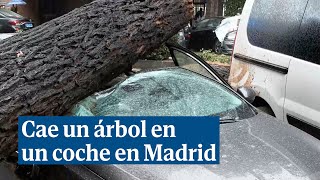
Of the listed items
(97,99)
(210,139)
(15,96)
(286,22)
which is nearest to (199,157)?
(210,139)

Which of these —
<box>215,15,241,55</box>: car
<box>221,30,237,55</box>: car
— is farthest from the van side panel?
<box>221,30,237,55</box>: car

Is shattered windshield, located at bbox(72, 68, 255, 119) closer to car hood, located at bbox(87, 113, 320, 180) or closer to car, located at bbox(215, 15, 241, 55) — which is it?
car hood, located at bbox(87, 113, 320, 180)

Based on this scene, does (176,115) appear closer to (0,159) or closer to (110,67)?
(110,67)

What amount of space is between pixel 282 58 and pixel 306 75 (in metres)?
0.36

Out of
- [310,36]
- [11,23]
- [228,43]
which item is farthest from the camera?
[11,23]

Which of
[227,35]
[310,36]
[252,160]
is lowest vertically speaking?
[227,35]

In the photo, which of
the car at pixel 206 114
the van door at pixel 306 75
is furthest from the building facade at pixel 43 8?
the car at pixel 206 114

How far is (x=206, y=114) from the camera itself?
3.08 meters

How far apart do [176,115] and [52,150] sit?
820 millimetres

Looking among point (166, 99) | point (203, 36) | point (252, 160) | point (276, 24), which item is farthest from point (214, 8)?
point (252, 160)

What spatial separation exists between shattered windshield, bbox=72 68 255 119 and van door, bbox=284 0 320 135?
668mm

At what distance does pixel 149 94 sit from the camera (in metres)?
3.17

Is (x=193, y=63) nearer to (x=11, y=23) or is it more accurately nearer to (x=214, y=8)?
(x=11, y=23)

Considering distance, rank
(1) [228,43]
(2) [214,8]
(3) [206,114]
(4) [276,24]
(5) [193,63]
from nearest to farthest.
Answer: (3) [206,114] < (5) [193,63] < (4) [276,24] < (1) [228,43] < (2) [214,8]
